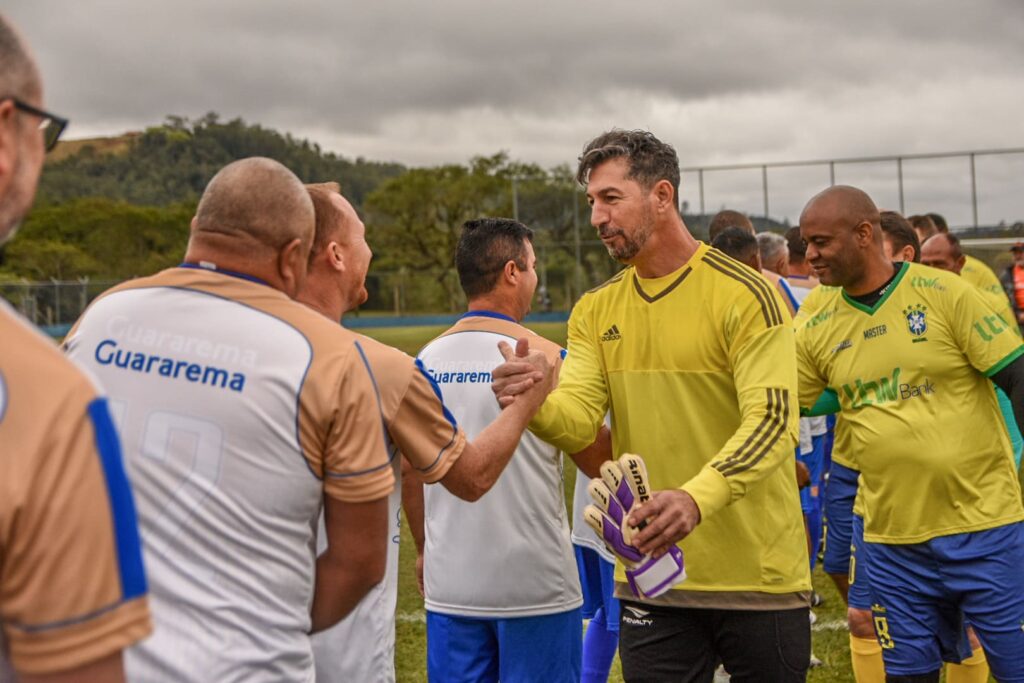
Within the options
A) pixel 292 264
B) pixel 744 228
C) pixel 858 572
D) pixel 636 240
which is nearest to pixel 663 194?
pixel 636 240

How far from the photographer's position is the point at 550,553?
3.87 m

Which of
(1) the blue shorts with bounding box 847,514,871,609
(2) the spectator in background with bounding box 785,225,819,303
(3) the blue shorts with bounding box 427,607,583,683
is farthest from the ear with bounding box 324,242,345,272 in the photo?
(2) the spectator in background with bounding box 785,225,819,303

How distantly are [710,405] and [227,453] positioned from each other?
1760 mm

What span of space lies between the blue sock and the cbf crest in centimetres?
214

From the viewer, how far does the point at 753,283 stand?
3.25 meters

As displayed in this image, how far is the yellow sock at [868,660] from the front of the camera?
4836 millimetres

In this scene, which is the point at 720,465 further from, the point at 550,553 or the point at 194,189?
the point at 194,189

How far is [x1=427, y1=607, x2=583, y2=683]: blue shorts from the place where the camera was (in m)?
3.82

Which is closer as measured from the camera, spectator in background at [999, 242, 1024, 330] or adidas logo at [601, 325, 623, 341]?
adidas logo at [601, 325, 623, 341]

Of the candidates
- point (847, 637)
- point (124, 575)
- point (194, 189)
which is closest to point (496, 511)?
point (124, 575)

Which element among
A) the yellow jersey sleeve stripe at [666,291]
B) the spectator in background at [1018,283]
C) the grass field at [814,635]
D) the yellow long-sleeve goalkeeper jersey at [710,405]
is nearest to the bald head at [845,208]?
the yellow long-sleeve goalkeeper jersey at [710,405]

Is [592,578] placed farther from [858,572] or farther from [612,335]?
[612,335]

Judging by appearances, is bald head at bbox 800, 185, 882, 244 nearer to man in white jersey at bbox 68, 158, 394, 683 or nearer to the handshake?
the handshake

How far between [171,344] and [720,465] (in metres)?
1.58
